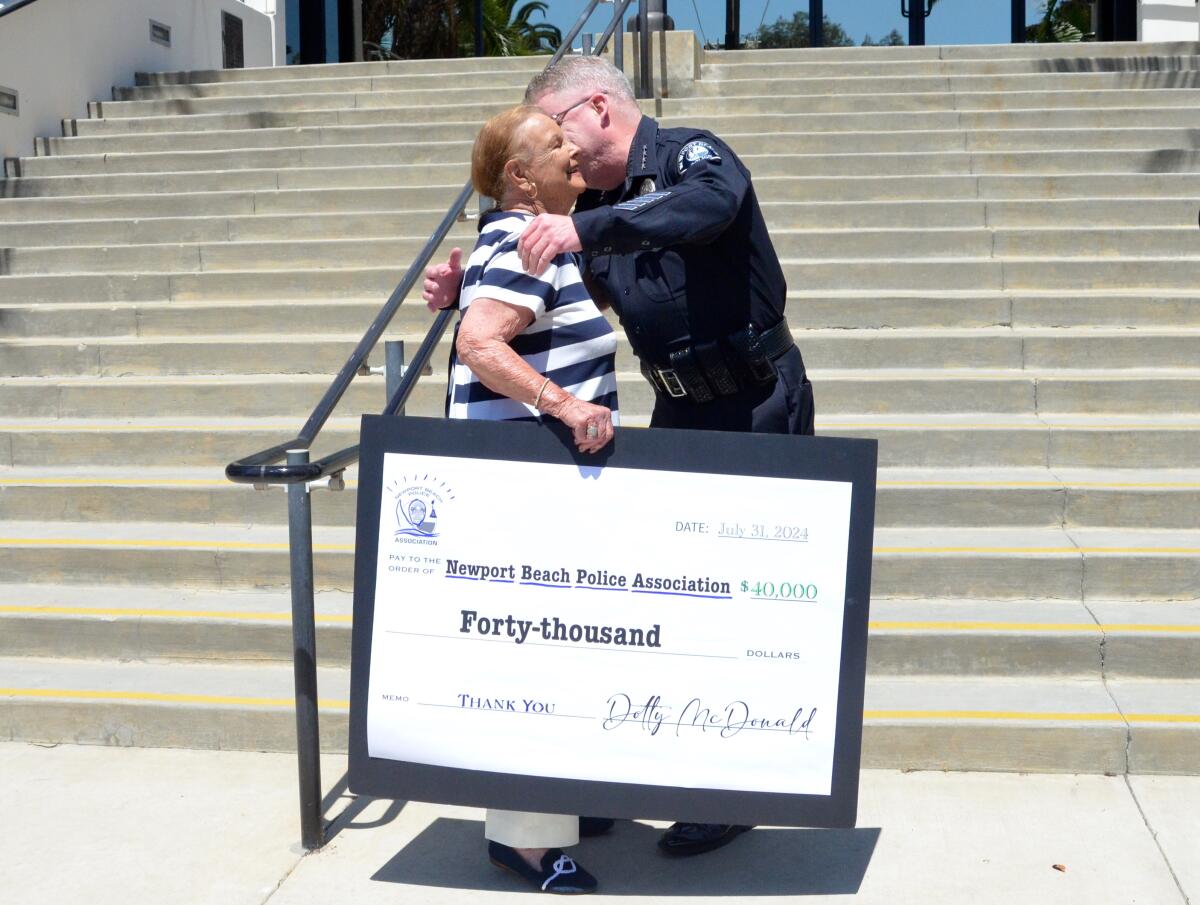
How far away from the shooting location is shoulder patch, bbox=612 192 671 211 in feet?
9.52

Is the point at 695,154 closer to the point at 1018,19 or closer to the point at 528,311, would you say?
the point at 528,311

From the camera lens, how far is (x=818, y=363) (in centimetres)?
588

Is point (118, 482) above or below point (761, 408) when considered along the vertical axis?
below

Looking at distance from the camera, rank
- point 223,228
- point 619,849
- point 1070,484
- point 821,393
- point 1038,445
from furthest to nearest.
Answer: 1. point 223,228
2. point 821,393
3. point 1038,445
4. point 1070,484
5. point 619,849

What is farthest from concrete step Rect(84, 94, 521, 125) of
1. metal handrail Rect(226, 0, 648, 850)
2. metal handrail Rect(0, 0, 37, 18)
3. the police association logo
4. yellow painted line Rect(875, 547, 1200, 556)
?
the police association logo

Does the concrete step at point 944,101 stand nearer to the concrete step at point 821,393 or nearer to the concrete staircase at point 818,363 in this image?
the concrete staircase at point 818,363

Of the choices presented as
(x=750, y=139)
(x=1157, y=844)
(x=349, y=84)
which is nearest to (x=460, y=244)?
(x=750, y=139)

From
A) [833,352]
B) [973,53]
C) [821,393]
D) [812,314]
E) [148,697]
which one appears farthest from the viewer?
[973,53]

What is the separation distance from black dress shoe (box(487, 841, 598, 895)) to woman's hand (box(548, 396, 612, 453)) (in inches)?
40.2

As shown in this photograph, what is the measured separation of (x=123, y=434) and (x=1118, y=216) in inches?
197

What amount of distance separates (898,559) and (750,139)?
405 centimetres

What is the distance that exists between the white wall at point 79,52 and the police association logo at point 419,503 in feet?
21.8

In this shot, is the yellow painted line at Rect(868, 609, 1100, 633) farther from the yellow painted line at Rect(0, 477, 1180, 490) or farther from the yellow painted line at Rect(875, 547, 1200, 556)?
the yellow painted line at Rect(0, 477, 1180, 490)

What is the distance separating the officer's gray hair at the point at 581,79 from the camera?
10.3ft
